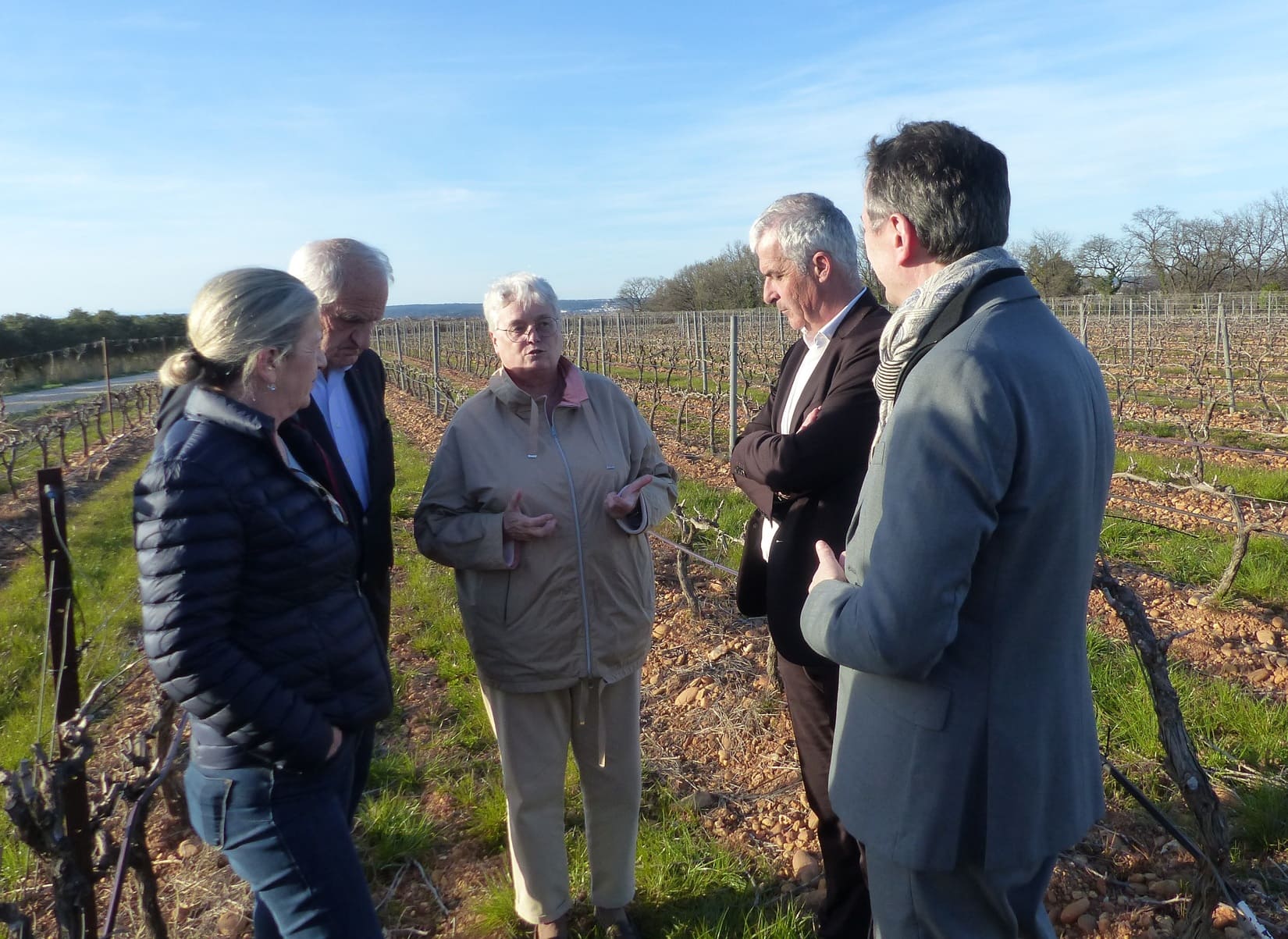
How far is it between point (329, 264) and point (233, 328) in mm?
615

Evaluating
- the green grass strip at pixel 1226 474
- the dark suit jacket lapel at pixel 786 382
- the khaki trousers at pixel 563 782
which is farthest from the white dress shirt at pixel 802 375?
the green grass strip at pixel 1226 474

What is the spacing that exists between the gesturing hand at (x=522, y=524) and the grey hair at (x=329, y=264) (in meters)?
0.64

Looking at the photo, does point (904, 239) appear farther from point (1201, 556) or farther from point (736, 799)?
point (1201, 556)

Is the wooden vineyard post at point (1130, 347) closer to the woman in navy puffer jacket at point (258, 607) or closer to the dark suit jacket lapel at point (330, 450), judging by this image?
the dark suit jacket lapel at point (330, 450)

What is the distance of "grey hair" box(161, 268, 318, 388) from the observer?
56.6 inches

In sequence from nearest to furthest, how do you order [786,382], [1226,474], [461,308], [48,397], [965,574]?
[965,574] → [786,382] → [1226,474] → [48,397] → [461,308]

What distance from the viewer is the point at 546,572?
6.86ft

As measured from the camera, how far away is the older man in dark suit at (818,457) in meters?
1.95

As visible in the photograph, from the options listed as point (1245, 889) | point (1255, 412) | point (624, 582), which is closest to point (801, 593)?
point (624, 582)

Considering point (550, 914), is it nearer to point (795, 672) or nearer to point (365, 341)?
point (795, 672)

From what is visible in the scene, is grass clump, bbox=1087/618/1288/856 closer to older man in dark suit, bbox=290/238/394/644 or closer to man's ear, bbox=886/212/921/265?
man's ear, bbox=886/212/921/265

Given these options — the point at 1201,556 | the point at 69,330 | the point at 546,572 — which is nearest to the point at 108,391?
the point at 546,572

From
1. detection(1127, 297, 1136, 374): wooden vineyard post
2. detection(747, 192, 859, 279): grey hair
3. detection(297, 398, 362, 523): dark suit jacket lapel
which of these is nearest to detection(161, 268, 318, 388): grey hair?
detection(297, 398, 362, 523): dark suit jacket lapel

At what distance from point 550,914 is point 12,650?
13.3 feet
